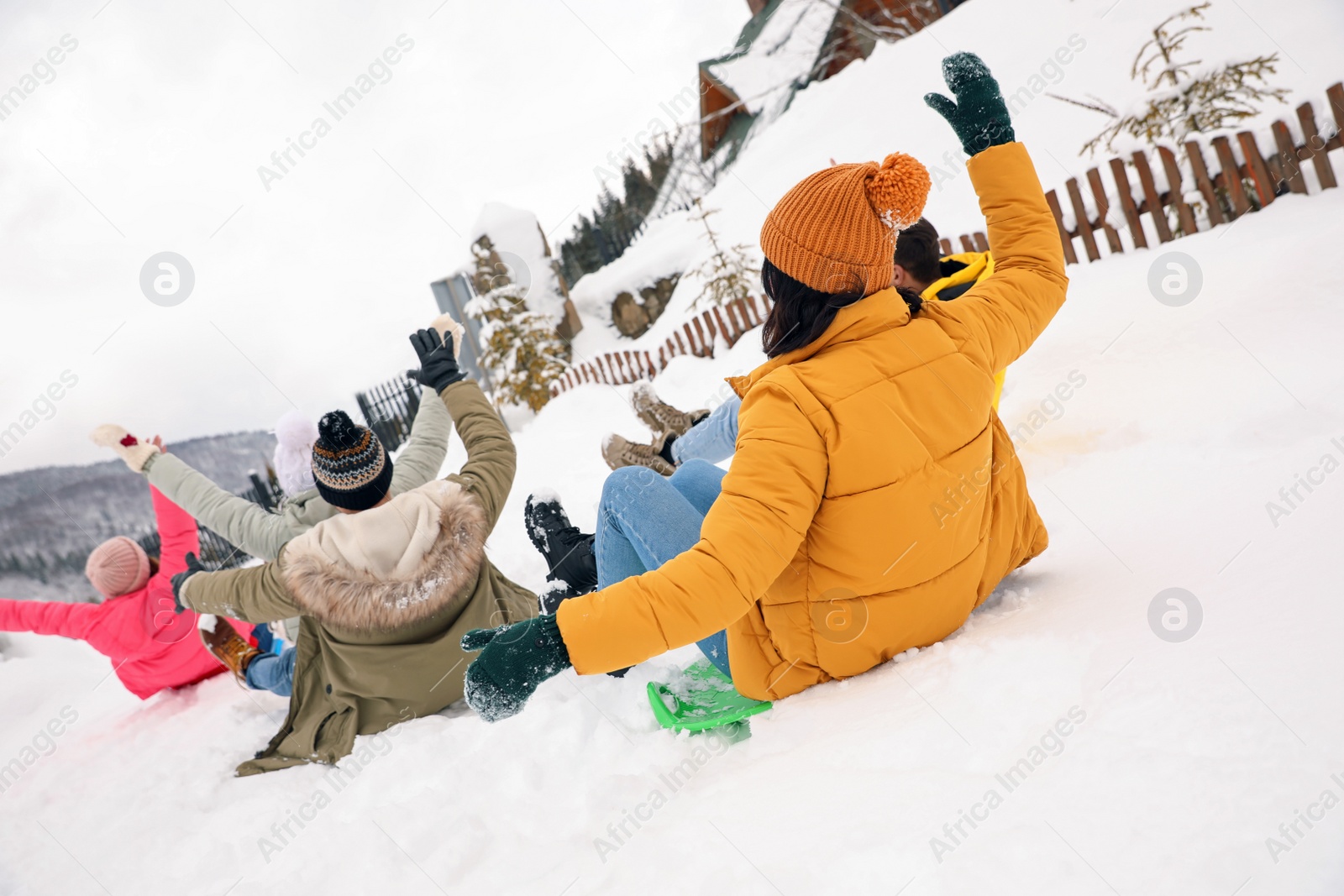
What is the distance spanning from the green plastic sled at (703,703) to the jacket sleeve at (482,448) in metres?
1.01

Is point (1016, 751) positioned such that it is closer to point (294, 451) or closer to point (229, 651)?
point (294, 451)

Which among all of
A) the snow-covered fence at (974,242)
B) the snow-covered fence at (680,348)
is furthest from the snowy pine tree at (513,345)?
the snow-covered fence at (974,242)

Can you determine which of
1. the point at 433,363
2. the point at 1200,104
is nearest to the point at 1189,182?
the point at 1200,104

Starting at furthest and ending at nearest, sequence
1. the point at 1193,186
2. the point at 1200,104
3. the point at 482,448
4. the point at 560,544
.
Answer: the point at 1200,104, the point at 1193,186, the point at 482,448, the point at 560,544

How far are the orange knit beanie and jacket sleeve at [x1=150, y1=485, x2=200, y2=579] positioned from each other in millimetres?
3153

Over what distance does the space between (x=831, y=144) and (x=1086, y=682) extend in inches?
473

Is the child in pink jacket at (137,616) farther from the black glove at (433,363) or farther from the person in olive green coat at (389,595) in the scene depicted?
the black glove at (433,363)

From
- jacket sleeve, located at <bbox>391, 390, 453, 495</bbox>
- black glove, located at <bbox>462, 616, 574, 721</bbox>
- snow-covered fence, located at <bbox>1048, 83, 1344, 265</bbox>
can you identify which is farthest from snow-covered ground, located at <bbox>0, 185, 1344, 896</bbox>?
snow-covered fence, located at <bbox>1048, 83, 1344, 265</bbox>

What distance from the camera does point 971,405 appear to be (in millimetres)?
1472

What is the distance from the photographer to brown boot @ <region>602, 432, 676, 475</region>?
2971mm

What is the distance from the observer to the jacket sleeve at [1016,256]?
161 cm

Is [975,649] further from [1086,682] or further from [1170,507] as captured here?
[1170,507]

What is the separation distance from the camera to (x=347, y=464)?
234 centimetres

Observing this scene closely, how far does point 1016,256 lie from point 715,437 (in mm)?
1090
